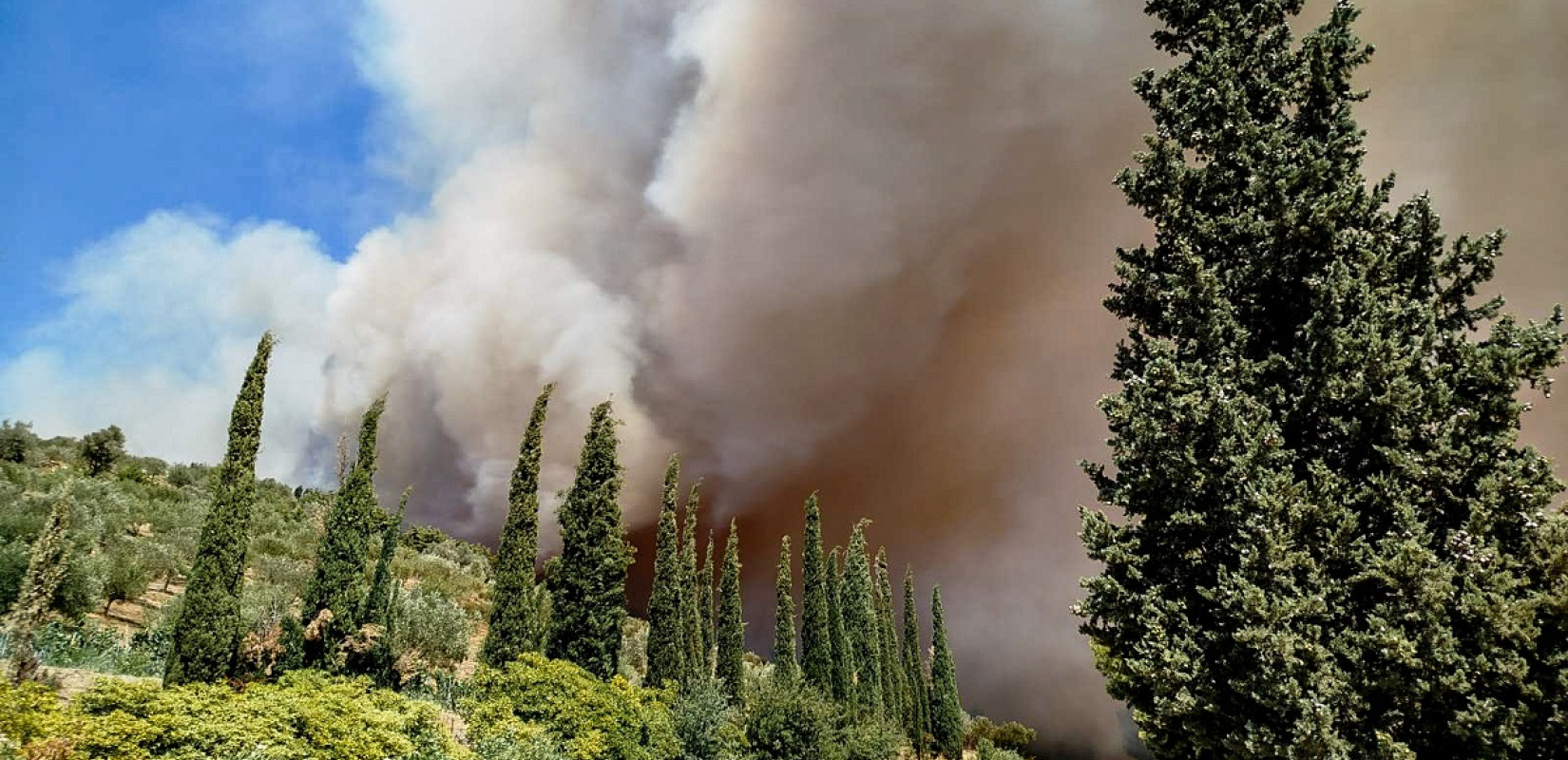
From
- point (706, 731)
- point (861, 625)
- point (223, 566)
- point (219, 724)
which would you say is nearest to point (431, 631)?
point (223, 566)

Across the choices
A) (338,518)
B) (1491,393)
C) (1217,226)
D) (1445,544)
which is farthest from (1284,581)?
(338,518)

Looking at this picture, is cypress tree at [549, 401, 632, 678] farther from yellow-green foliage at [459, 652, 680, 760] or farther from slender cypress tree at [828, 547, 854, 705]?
slender cypress tree at [828, 547, 854, 705]

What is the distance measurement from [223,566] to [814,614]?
26990 millimetres

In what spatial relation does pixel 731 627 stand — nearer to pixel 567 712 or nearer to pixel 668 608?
pixel 668 608

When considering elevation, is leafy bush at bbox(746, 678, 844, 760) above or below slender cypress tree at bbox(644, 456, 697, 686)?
below

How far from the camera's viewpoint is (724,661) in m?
32.4

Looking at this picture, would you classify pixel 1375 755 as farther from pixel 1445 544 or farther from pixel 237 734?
pixel 237 734

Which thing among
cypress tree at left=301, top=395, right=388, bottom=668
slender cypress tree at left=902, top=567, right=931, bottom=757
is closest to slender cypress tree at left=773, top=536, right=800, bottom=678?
slender cypress tree at left=902, top=567, right=931, bottom=757

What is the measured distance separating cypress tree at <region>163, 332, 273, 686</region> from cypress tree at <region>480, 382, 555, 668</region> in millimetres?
6155

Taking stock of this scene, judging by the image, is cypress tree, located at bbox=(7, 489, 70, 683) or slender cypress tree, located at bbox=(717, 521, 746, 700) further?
slender cypress tree, located at bbox=(717, 521, 746, 700)

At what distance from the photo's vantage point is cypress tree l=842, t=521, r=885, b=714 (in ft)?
134

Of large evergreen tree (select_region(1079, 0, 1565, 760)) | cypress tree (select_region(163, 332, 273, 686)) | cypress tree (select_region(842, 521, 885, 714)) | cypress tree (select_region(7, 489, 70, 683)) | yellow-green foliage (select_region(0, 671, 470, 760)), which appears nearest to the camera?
large evergreen tree (select_region(1079, 0, 1565, 760))

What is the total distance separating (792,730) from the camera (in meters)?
18.1

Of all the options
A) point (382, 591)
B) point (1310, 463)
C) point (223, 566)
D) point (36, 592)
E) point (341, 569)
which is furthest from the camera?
point (382, 591)
